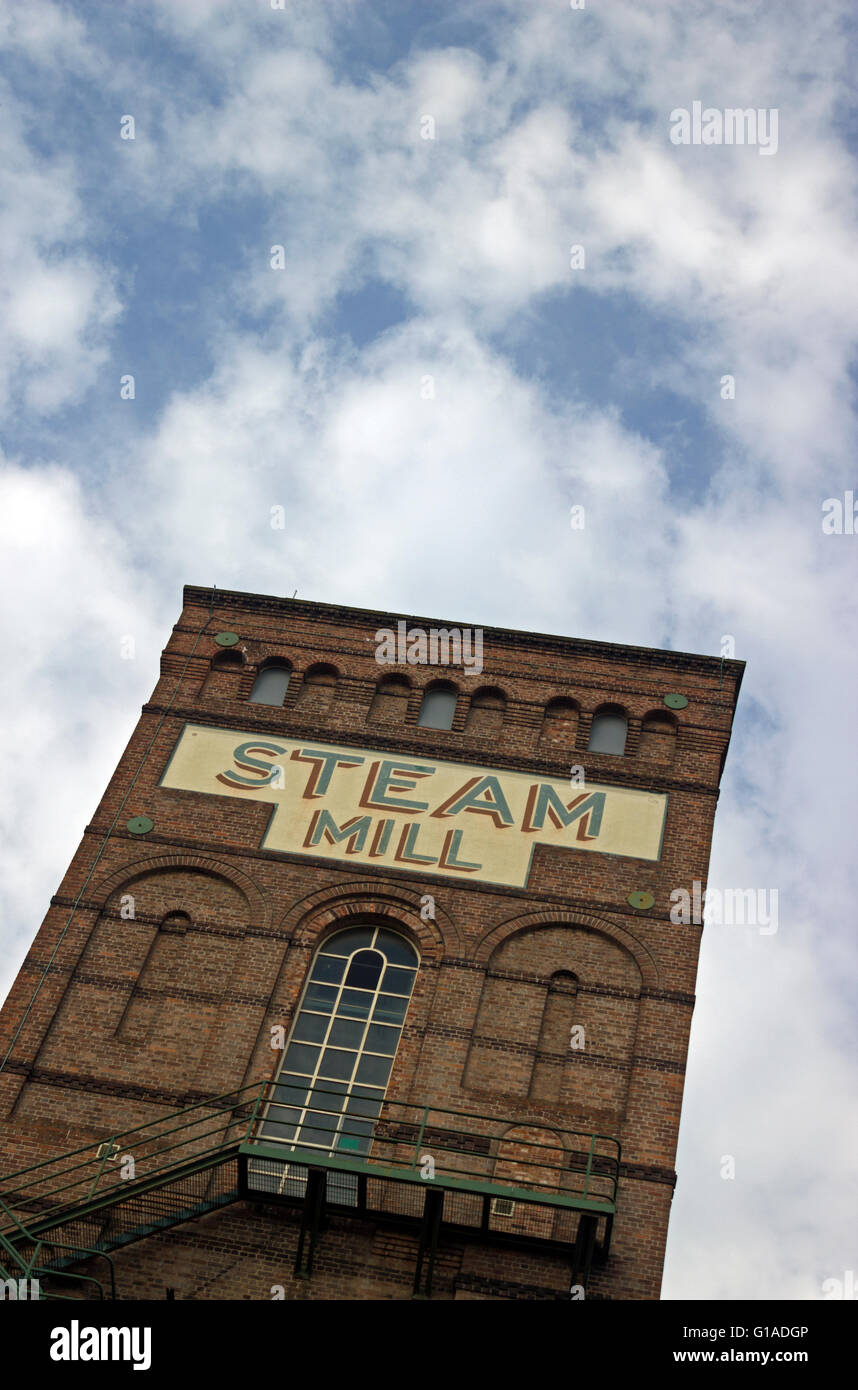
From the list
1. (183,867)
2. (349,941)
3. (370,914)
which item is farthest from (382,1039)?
(183,867)

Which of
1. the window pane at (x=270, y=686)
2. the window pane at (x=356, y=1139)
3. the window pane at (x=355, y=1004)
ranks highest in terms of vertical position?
the window pane at (x=270, y=686)

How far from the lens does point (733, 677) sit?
84.2 feet

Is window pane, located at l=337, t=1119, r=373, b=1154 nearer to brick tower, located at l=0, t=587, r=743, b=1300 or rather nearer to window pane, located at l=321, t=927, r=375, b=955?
brick tower, located at l=0, t=587, r=743, b=1300

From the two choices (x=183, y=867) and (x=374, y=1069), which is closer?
(x=374, y=1069)

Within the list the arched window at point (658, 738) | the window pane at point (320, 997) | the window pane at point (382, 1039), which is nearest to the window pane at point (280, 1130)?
the window pane at point (382, 1039)

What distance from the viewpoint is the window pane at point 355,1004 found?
847 inches

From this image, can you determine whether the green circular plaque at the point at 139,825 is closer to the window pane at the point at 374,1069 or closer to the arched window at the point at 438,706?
the arched window at the point at 438,706

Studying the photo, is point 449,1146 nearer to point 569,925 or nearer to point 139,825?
point 569,925

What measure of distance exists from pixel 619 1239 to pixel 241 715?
1084 centimetres

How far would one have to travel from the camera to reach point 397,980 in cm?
2186

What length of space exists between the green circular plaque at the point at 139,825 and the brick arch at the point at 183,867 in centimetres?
55

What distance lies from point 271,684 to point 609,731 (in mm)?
5988
